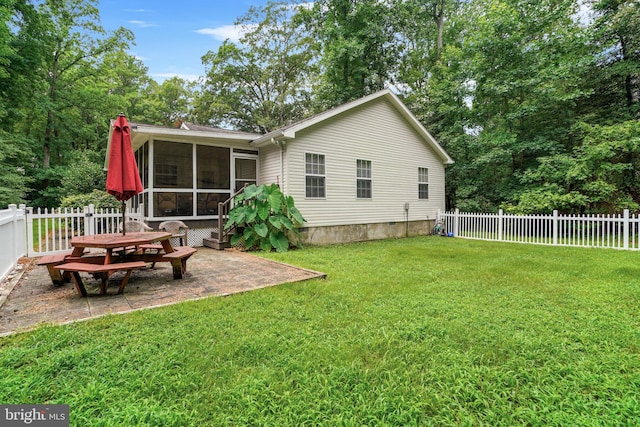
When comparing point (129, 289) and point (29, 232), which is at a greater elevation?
point (29, 232)

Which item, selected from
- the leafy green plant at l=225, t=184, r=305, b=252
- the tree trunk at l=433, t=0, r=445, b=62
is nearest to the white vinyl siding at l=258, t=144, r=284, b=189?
the leafy green plant at l=225, t=184, r=305, b=252

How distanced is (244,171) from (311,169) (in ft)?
7.65

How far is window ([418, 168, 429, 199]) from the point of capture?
1259 centimetres

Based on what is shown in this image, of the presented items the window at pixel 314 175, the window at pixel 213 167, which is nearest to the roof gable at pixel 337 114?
the window at pixel 314 175

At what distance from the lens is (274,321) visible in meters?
3.22

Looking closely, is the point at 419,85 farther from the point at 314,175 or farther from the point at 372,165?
the point at 314,175

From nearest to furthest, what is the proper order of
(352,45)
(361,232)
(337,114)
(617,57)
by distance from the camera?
(337,114), (361,232), (617,57), (352,45)

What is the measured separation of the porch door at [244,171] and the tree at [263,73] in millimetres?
14877

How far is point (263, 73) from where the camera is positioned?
2431cm

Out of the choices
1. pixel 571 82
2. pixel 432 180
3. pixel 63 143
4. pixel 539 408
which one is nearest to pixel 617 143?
pixel 571 82

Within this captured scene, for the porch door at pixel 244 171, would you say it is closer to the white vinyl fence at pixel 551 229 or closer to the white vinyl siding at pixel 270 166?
the white vinyl siding at pixel 270 166

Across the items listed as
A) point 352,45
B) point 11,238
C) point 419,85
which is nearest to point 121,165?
point 11,238

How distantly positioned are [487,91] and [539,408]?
15.4 m

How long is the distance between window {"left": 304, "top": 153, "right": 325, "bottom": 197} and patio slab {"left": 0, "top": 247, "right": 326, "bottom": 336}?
3.55 metres
